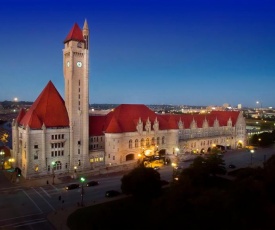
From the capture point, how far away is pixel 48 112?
6675 cm

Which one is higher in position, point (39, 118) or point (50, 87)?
point (50, 87)

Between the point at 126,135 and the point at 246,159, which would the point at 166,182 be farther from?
the point at 246,159

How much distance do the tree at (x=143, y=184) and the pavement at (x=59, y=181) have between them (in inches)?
270

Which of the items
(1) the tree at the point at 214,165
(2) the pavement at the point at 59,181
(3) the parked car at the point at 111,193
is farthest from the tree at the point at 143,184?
(1) the tree at the point at 214,165

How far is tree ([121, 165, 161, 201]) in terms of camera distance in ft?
155

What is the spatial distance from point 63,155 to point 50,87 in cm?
1636

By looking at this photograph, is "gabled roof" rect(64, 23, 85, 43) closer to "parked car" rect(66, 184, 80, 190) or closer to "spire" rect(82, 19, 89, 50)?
"spire" rect(82, 19, 89, 50)

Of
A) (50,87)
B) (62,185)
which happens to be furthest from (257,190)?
(50,87)

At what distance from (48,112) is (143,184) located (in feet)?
102

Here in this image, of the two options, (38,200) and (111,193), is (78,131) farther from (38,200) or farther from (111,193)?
(38,200)

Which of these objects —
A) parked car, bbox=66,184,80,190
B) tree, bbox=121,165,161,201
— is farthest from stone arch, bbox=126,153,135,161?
tree, bbox=121,165,161,201

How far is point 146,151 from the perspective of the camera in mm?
79938

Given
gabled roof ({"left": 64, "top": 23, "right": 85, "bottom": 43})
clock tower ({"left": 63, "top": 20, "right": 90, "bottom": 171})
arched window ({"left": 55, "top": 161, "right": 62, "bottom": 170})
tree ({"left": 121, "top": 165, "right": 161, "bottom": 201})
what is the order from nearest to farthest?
tree ({"left": 121, "top": 165, "right": 161, "bottom": 201}), arched window ({"left": 55, "top": 161, "right": 62, "bottom": 170}), gabled roof ({"left": 64, "top": 23, "right": 85, "bottom": 43}), clock tower ({"left": 63, "top": 20, "right": 90, "bottom": 171})

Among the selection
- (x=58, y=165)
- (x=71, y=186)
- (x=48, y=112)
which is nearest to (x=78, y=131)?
(x=48, y=112)
